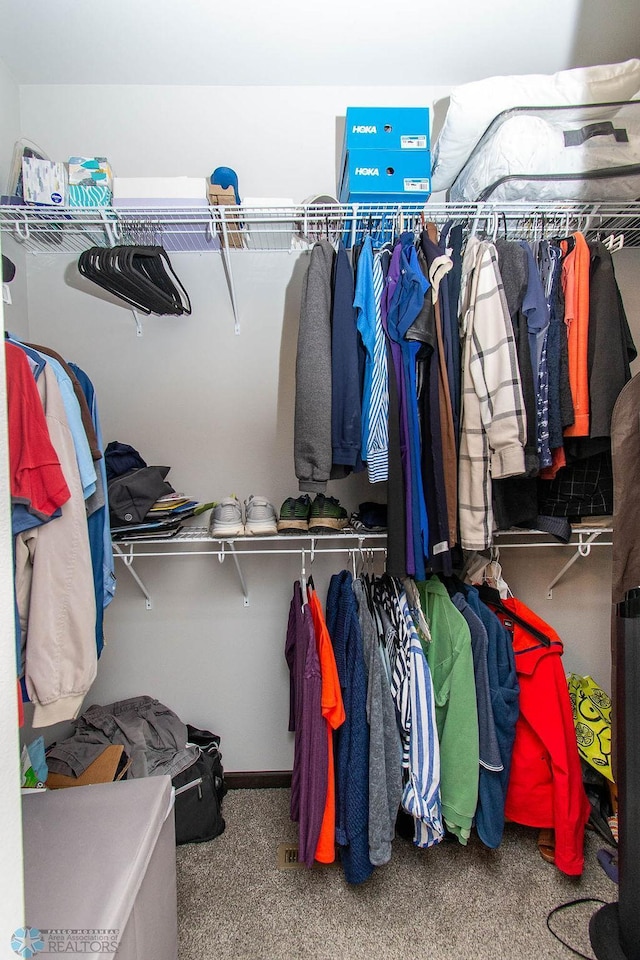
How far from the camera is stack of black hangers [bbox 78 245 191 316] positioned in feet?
4.80

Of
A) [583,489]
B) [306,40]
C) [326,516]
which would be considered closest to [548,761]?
[583,489]

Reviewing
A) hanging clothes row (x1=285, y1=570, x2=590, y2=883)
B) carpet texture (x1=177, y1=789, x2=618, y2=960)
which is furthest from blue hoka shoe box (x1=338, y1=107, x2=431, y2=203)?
carpet texture (x1=177, y1=789, x2=618, y2=960)

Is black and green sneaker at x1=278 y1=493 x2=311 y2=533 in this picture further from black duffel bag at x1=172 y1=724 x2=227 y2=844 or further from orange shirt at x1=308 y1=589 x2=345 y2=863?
black duffel bag at x1=172 y1=724 x2=227 y2=844

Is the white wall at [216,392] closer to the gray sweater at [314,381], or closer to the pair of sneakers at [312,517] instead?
the pair of sneakers at [312,517]

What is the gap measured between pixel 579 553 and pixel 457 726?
74 cm

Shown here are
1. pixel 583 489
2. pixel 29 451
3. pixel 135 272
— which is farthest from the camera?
pixel 583 489

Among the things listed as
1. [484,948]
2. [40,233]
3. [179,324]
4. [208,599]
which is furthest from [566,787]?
[40,233]

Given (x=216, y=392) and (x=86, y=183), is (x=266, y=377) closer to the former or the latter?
(x=216, y=392)

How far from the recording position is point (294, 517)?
1712 millimetres

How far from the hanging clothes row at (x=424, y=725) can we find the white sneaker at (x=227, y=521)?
0.31m

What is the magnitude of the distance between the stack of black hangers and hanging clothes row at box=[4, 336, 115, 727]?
15.6 inches

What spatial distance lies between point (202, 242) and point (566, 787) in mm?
2183

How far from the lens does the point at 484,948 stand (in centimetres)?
140

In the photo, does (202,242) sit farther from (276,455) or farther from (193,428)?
(276,455)
